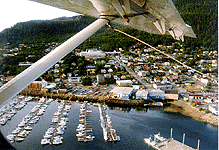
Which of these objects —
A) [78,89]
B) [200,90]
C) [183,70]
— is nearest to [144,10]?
[78,89]

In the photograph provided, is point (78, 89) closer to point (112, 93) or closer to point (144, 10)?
point (112, 93)

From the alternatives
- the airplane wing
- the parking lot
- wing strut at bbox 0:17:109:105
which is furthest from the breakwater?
wing strut at bbox 0:17:109:105

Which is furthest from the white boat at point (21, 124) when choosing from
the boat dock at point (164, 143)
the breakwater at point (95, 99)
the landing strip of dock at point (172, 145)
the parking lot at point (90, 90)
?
the landing strip of dock at point (172, 145)

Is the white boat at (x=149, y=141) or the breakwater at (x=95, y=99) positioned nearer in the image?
the white boat at (x=149, y=141)

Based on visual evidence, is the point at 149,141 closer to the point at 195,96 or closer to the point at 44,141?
the point at 44,141

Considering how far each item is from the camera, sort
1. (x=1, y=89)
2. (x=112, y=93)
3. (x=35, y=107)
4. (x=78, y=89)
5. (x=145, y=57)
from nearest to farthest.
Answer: (x=1, y=89)
(x=35, y=107)
(x=112, y=93)
(x=78, y=89)
(x=145, y=57)

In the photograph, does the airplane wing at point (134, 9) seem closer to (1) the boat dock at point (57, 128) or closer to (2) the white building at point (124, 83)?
(1) the boat dock at point (57, 128)

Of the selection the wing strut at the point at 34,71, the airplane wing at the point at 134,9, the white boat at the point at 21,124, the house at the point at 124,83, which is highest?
the airplane wing at the point at 134,9

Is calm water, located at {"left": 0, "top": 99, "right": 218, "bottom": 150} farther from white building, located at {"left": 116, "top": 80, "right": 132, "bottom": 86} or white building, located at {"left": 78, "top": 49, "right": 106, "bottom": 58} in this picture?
white building, located at {"left": 78, "top": 49, "right": 106, "bottom": 58}
